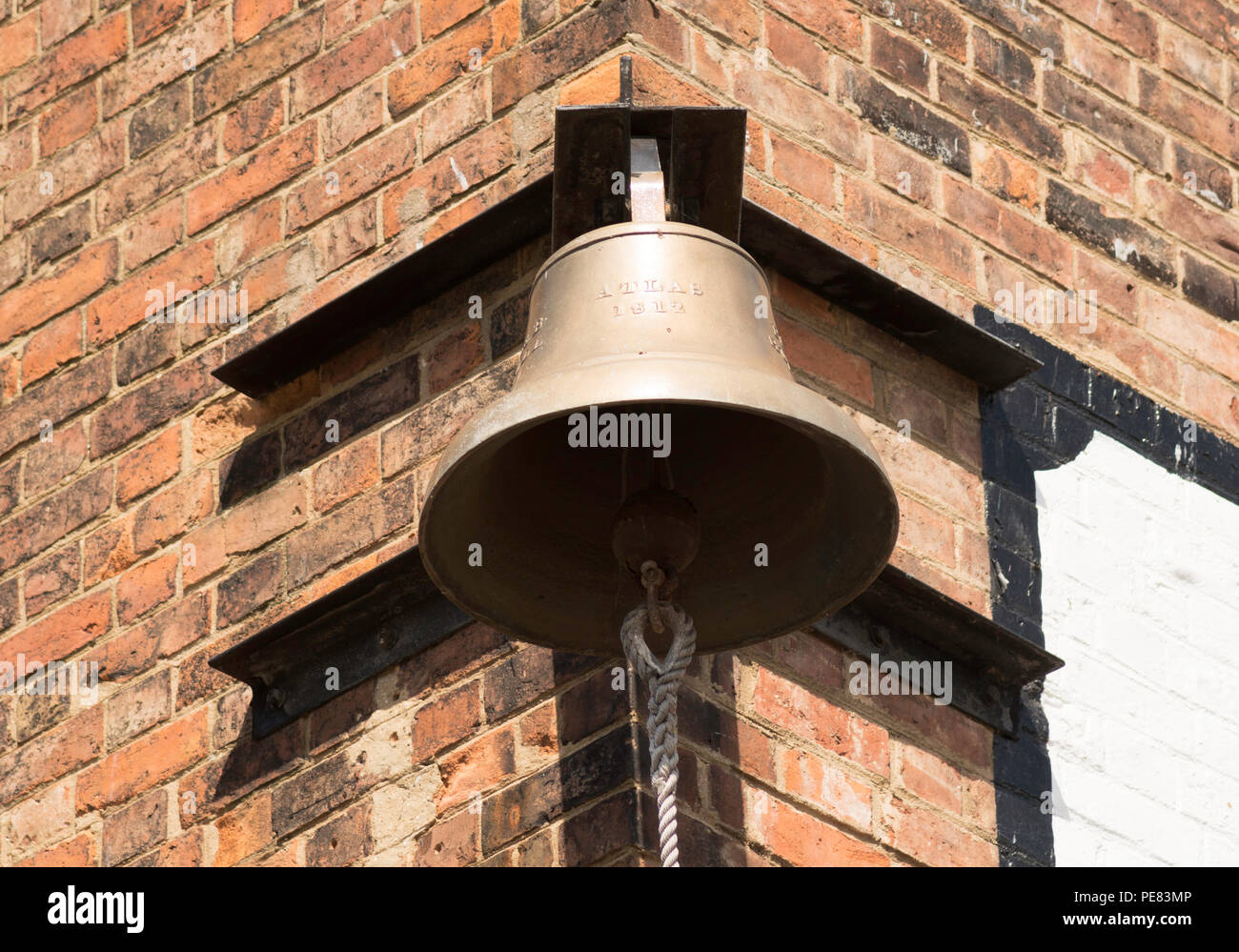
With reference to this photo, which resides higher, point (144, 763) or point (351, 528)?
point (351, 528)

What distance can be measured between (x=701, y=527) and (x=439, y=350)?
0.87 meters

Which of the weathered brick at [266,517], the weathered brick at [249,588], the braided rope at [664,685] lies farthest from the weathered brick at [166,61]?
the braided rope at [664,685]

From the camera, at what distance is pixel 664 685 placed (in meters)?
3.24

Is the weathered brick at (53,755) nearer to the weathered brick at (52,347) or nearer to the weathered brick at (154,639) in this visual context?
the weathered brick at (154,639)

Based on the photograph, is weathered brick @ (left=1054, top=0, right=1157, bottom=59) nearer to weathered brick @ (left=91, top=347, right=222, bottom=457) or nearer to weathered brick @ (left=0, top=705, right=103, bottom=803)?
weathered brick @ (left=91, top=347, right=222, bottom=457)

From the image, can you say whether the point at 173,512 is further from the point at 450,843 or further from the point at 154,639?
the point at 450,843

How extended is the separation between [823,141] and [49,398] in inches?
58.2

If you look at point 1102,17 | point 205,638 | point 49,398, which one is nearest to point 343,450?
point 205,638

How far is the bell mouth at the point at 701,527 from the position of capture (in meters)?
3.54

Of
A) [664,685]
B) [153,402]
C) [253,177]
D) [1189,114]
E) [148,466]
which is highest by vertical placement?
[1189,114]

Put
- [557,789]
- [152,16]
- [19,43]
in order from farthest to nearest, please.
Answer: [19,43], [152,16], [557,789]

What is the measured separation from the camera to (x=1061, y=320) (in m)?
4.82

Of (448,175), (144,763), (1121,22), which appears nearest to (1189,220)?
(1121,22)

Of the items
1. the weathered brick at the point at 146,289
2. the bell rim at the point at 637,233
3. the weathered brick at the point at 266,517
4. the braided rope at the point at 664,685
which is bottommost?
the braided rope at the point at 664,685
